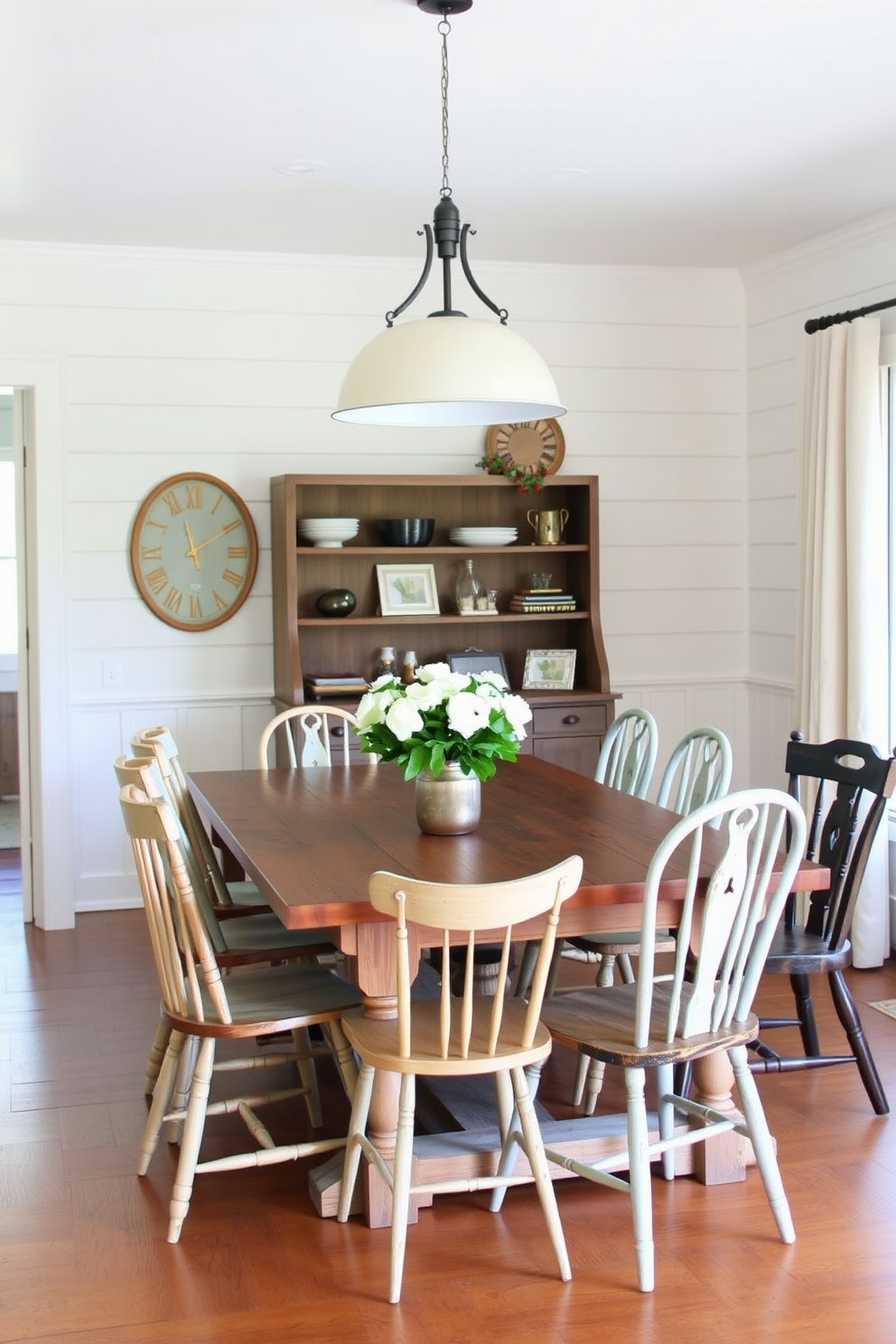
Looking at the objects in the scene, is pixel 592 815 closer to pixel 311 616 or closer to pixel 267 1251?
pixel 267 1251

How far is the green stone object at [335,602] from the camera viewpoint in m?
5.43

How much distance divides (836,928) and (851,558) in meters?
1.75

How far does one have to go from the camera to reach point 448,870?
116 inches

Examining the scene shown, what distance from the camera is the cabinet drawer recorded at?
17.8ft

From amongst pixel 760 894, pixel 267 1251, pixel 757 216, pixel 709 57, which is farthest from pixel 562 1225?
pixel 757 216

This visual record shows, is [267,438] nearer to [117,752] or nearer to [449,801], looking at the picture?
[117,752]

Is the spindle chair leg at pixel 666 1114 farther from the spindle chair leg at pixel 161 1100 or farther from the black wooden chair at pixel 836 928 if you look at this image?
the spindle chair leg at pixel 161 1100

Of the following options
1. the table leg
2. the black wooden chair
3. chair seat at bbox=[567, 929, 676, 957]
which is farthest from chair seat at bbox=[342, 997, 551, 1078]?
the black wooden chair

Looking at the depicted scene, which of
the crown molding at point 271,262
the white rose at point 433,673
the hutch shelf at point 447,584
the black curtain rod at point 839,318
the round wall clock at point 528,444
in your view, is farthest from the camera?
the round wall clock at point 528,444

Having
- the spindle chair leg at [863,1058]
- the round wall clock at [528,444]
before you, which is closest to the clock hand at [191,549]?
the round wall clock at [528,444]

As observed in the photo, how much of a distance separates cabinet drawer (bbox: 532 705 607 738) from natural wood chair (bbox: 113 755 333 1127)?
204 cm

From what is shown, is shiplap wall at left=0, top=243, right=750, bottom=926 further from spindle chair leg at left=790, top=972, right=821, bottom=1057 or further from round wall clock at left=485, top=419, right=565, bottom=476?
spindle chair leg at left=790, top=972, right=821, bottom=1057

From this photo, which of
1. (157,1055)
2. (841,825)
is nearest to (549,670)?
(841,825)

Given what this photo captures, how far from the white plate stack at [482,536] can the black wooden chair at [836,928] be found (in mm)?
2000
